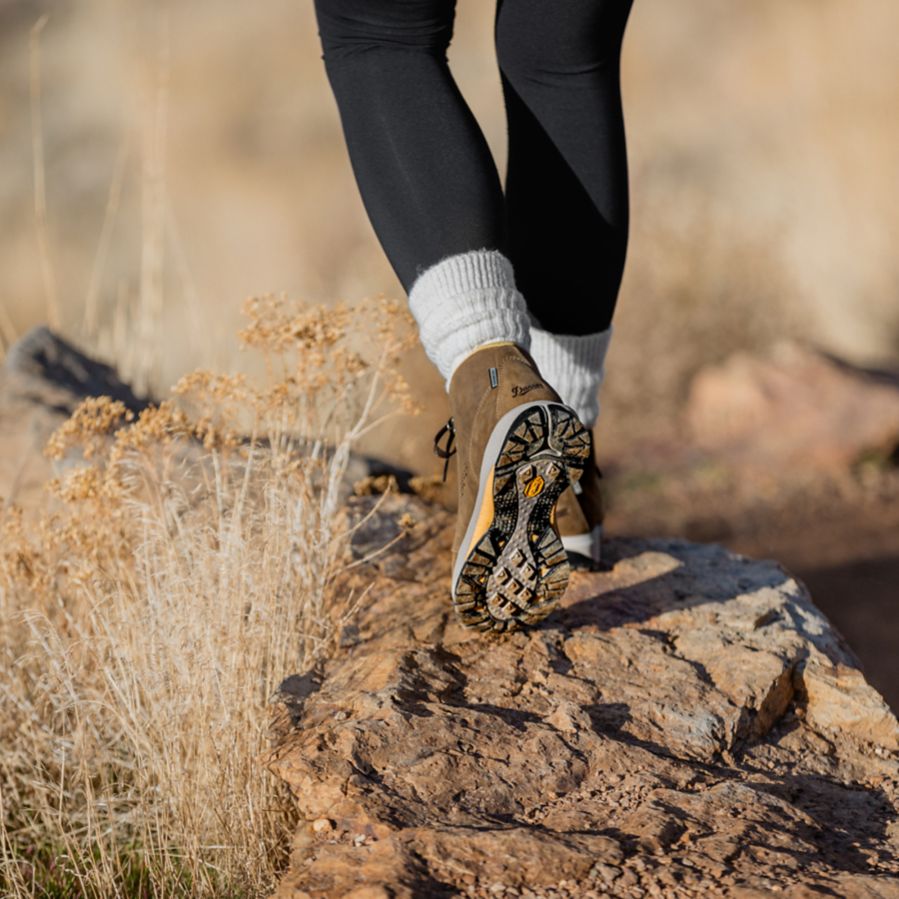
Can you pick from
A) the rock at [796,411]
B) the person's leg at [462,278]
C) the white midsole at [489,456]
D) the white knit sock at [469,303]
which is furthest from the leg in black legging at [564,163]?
the rock at [796,411]

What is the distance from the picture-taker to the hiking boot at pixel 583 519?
2.05 metres

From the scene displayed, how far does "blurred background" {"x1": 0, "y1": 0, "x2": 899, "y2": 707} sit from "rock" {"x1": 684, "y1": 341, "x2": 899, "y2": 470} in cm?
1

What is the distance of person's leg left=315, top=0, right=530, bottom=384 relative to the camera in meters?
1.66

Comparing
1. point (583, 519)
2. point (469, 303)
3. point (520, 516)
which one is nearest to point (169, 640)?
point (520, 516)

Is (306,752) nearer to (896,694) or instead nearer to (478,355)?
(478,355)

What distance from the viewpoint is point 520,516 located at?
1.61 m

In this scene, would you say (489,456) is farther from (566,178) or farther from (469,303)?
(566,178)

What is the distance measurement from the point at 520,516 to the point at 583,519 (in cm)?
48

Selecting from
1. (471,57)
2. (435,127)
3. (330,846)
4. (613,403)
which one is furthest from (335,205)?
(330,846)

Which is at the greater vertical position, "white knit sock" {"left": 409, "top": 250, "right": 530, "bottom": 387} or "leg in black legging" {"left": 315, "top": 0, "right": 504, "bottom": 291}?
"leg in black legging" {"left": 315, "top": 0, "right": 504, "bottom": 291}

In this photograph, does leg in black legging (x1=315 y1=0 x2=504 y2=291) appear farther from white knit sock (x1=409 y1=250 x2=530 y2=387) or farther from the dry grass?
the dry grass

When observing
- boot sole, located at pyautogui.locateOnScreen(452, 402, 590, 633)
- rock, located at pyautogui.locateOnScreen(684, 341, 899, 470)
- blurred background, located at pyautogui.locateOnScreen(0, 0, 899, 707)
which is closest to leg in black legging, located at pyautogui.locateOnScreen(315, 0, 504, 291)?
boot sole, located at pyautogui.locateOnScreen(452, 402, 590, 633)

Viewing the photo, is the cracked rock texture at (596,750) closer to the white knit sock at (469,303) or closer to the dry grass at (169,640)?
the dry grass at (169,640)

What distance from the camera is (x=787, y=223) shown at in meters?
6.75
